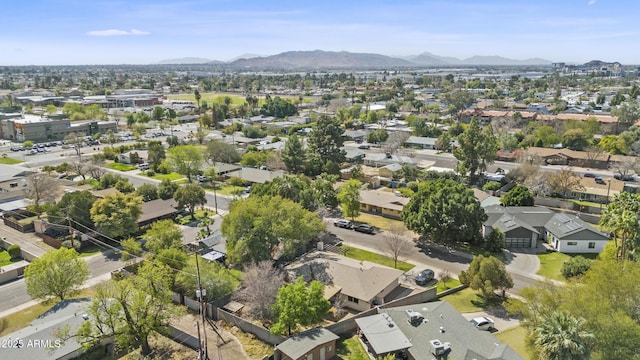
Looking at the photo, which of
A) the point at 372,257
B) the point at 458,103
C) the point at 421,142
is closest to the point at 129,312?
the point at 372,257

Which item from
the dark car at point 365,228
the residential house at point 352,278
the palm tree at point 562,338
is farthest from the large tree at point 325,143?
the palm tree at point 562,338

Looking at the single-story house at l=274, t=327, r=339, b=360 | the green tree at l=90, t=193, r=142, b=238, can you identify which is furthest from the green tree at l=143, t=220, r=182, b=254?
the single-story house at l=274, t=327, r=339, b=360

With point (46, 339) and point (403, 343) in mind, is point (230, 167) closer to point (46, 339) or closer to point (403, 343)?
point (46, 339)

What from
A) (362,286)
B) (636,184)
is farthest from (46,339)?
(636,184)

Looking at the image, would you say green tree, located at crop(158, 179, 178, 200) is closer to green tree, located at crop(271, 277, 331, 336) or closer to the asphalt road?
the asphalt road

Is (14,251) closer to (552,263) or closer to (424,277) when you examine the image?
(424,277)

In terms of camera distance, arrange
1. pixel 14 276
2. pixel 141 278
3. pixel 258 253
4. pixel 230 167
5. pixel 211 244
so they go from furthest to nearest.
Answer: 1. pixel 230 167
2. pixel 211 244
3. pixel 14 276
4. pixel 258 253
5. pixel 141 278
